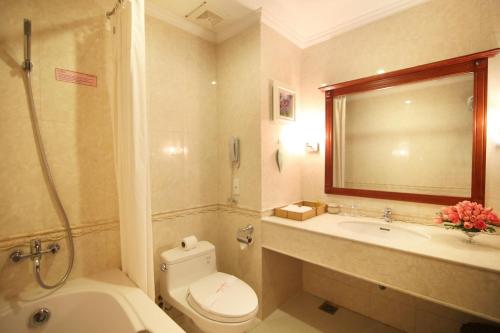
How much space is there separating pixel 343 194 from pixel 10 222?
7.39 ft

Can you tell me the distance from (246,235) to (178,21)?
1.83m

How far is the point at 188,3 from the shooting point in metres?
1.70

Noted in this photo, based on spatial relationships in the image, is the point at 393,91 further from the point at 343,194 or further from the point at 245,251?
the point at 245,251

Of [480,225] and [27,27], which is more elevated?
[27,27]

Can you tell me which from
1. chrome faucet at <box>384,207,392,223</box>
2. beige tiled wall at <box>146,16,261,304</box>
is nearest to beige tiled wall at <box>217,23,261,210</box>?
beige tiled wall at <box>146,16,261,304</box>

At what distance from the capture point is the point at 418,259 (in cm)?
123

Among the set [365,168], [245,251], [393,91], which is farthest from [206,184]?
[393,91]

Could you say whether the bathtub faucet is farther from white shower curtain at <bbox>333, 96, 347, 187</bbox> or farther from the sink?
white shower curtain at <bbox>333, 96, 347, 187</bbox>

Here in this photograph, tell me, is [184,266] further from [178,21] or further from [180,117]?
[178,21]

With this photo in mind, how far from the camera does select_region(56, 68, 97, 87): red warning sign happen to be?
4.45 feet

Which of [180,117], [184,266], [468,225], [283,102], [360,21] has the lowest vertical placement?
[184,266]

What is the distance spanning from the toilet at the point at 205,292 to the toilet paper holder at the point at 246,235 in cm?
27

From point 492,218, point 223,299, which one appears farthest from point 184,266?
point 492,218

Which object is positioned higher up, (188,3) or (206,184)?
(188,3)
